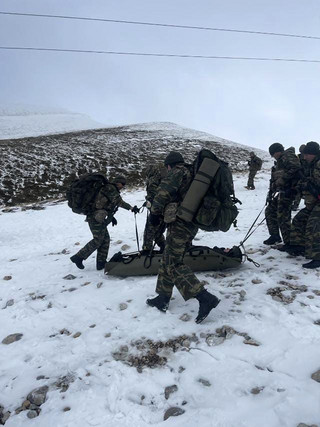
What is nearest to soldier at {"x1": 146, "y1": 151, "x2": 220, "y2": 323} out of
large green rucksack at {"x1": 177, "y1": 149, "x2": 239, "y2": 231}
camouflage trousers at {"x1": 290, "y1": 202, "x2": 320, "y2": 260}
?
large green rucksack at {"x1": 177, "y1": 149, "x2": 239, "y2": 231}

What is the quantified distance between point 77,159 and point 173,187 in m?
28.0

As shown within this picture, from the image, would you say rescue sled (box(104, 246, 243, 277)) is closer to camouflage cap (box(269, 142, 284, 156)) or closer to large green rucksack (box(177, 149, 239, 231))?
large green rucksack (box(177, 149, 239, 231))

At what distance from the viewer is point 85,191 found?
6.37 m

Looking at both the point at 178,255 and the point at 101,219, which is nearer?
the point at 178,255

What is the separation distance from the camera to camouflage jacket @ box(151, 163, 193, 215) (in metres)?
4.18

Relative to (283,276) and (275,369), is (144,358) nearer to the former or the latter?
(275,369)

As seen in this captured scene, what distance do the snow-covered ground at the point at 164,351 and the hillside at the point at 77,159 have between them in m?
15.8

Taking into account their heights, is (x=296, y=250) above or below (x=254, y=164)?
below

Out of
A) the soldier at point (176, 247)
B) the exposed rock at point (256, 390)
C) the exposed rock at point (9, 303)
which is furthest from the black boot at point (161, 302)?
the exposed rock at point (9, 303)

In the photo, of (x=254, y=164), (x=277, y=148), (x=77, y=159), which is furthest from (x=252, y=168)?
(x=77, y=159)

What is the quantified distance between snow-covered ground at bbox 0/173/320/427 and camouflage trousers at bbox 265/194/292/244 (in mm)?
681

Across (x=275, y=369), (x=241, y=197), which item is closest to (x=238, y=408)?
(x=275, y=369)

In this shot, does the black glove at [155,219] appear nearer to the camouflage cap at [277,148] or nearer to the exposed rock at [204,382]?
the exposed rock at [204,382]

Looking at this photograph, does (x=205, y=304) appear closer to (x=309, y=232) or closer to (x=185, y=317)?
(x=185, y=317)
